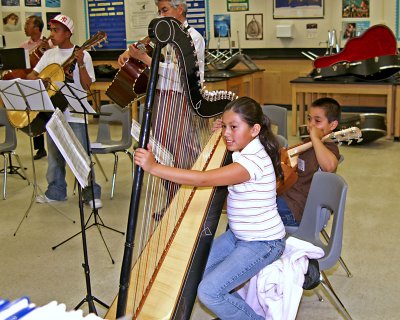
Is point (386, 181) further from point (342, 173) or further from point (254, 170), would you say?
point (254, 170)

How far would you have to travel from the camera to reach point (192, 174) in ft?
7.47

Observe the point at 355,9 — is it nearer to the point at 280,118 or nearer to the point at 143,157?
the point at 280,118

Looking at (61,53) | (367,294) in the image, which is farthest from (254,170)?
(61,53)

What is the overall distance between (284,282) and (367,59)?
532 centimetres

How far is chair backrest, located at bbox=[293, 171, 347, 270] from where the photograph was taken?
2688mm

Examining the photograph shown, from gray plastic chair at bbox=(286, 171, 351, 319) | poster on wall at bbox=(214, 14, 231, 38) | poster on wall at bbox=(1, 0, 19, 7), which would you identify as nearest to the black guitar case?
poster on wall at bbox=(214, 14, 231, 38)

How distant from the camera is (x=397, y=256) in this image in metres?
3.83

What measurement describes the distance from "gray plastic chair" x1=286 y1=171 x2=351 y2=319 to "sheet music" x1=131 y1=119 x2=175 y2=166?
74cm

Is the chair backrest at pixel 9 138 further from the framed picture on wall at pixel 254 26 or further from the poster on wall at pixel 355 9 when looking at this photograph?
the poster on wall at pixel 355 9

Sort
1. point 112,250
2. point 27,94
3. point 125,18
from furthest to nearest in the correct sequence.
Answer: point 125,18
point 112,250
point 27,94

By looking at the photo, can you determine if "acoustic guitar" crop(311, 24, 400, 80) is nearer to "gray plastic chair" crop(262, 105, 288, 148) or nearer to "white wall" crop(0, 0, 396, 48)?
"white wall" crop(0, 0, 396, 48)

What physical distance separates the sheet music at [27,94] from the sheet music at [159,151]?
1349 millimetres

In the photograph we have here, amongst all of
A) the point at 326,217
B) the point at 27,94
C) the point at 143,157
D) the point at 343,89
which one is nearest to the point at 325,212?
the point at 326,217

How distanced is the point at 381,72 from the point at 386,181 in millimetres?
2101
